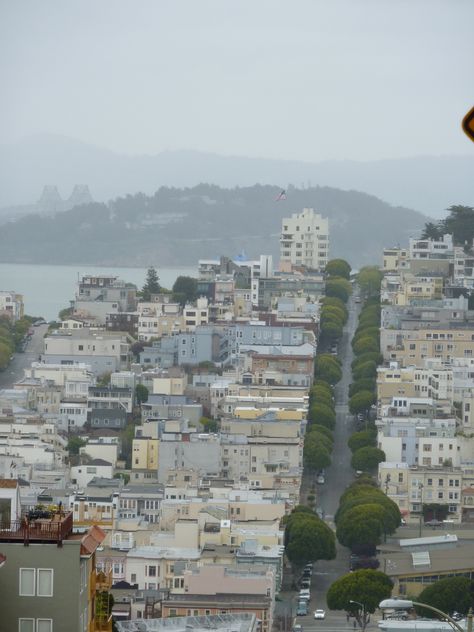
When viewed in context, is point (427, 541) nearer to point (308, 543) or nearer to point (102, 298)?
point (308, 543)

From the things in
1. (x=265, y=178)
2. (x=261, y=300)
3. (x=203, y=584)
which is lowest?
(x=203, y=584)

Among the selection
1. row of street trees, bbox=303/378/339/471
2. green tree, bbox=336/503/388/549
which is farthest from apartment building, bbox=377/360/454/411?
green tree, bbox=336/503/388/549

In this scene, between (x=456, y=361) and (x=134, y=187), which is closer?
(x=456, y=361)

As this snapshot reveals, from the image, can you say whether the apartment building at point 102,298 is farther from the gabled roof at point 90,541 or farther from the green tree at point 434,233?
the gabled roof at point 90,541

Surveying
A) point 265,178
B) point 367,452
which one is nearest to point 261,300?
point 367,452

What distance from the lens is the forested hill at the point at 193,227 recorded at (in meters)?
91.0

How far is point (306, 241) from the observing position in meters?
50.8

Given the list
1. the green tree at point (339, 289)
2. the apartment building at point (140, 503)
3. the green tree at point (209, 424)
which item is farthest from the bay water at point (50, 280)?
the apartment building at point (140, 503)

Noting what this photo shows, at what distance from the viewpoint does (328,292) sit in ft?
149

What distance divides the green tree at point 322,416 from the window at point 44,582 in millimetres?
25189

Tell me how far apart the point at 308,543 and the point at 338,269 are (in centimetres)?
2161

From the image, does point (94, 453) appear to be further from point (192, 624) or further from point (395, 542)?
point (192, 624)

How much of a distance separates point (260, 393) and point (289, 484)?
5079 millimetres

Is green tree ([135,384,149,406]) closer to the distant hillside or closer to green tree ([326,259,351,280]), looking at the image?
green tree ([326,259,351,280])
